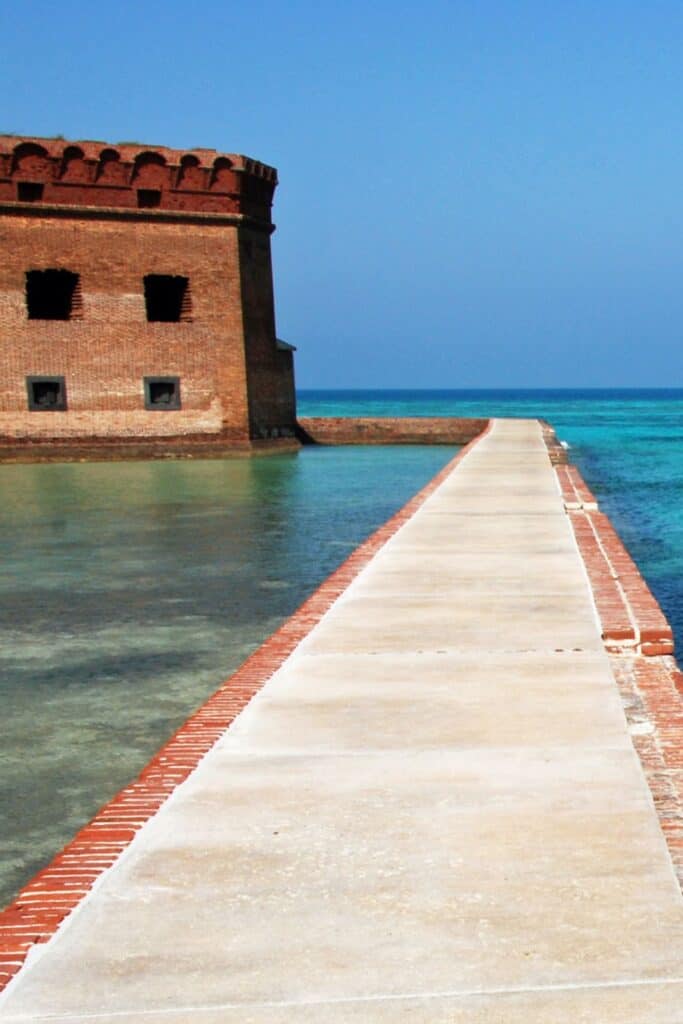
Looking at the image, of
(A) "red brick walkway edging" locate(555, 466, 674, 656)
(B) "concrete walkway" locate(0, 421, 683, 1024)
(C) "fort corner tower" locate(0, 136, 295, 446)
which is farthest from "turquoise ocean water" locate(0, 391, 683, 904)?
(C) "fort corner tower" locate(0, 136, 295, 446)

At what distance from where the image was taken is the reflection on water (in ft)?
20.0

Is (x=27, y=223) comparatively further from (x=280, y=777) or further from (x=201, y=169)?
(x=280, y=777)

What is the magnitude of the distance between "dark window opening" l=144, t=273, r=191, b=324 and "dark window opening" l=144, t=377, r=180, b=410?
1.58 m

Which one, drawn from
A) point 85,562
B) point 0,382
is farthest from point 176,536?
point 0,382

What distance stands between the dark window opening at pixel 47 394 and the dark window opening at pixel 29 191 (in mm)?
3925

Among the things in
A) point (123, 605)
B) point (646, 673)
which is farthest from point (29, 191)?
point (646, 673)

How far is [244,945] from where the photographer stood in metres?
3.28

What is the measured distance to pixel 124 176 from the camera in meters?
29.9

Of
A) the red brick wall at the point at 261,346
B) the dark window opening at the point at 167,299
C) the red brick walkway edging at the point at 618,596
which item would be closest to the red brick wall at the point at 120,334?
the dark window opening at the point at 167,299

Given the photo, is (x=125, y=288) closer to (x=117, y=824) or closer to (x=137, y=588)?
(x=137, y=588)

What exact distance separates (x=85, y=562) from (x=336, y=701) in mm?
7889

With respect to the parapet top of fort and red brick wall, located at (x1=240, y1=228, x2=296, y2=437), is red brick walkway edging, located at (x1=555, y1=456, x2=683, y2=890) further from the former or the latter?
red brick wall, located at (x1=240, y1=228, x2=296, y2=437)

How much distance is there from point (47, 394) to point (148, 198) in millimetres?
5038

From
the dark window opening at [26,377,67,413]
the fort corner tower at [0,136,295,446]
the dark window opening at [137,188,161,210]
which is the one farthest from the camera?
the dark window opening at [137,188,161,210]
